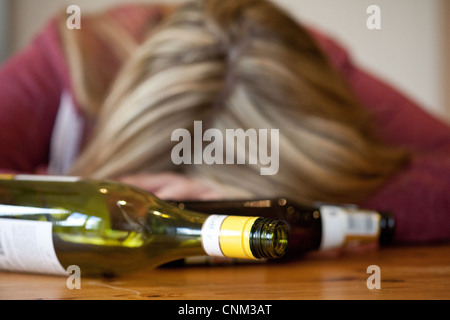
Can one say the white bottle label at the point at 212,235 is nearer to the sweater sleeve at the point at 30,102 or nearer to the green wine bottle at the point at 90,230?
the green wine bottle at the point at 90,230

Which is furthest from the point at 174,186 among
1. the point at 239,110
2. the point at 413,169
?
the point at 413,169

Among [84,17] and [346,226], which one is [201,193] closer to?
[346,226]

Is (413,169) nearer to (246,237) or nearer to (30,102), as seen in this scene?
(246,237)

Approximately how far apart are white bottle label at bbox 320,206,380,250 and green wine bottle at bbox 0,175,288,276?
0.17 metres

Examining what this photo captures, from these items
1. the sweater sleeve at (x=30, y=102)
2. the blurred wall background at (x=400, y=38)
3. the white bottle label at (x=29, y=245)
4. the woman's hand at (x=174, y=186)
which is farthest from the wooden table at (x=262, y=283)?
the blurred wall background at (x=400, y=38)

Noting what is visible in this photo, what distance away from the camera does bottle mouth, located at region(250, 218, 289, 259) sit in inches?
15.1

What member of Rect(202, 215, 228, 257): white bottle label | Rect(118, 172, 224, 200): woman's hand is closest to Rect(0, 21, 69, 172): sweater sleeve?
Rect(118, 172, 224, 200): woman's hand

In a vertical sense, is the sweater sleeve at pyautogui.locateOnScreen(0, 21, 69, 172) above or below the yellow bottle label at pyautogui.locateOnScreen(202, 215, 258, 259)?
above

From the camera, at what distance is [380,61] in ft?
6.49

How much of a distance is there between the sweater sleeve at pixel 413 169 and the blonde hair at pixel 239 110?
0.03 m

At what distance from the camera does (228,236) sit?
40 centimetres

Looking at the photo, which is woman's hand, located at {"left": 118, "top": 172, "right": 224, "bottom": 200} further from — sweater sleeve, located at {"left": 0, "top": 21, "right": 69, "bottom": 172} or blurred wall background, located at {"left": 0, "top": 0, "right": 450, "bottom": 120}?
blurred wall background, located at {"left": 0, "top": 0, "right": 450, "bottom": 120}

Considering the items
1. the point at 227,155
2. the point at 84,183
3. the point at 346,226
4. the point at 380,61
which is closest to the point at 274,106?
the point at 227,155
